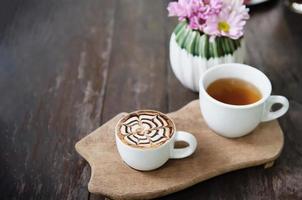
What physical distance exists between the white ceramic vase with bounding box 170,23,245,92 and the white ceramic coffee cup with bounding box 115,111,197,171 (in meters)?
0.16

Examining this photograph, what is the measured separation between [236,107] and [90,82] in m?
0.32

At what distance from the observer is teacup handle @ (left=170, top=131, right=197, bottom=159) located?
0.61 m

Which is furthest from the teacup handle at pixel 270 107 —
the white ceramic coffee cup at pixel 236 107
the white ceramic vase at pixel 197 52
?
the white ceramic vase at pixel 197 52

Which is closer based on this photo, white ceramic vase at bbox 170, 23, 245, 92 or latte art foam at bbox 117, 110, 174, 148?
latte art foam at bbox 117, 110, 174, 148

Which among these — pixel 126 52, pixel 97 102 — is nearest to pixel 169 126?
pixel 97 102

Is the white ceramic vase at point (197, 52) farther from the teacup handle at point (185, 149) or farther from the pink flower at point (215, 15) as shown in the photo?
the teacup handle at point (185, 149)

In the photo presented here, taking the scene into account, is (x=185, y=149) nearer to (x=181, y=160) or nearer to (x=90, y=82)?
(x=181, y=160)

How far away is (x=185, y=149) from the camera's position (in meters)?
0.62

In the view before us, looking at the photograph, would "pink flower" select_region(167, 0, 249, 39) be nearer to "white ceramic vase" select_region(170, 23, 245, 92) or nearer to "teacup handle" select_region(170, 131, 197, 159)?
"white ceramic vase" select_region(170, 23, 245, 92)

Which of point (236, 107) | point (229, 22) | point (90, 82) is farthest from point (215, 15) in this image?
point (90, 82)

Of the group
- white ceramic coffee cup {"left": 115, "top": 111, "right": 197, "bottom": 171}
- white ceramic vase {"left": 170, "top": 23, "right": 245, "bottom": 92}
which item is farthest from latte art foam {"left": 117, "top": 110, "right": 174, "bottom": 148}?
white ceramic vase {"left": 170, "top": 23, "right": 245, "bottom": 92}

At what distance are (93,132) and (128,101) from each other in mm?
115

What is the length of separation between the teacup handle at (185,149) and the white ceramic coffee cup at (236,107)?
0.19 feet

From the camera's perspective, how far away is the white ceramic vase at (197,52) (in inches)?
27.9
